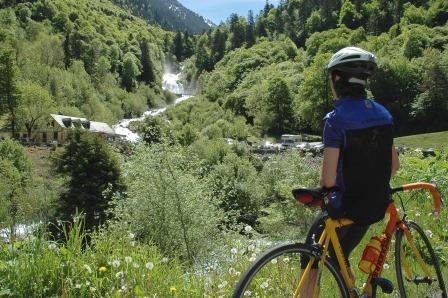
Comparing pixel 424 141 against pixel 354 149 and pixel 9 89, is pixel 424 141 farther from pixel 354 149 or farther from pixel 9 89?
pixel 354 149

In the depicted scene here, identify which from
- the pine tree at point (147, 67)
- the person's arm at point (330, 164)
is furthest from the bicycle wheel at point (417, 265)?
the pine tree at point (147, 67)

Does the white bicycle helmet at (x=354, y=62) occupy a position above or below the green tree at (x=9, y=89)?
above

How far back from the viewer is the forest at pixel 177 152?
485 cm

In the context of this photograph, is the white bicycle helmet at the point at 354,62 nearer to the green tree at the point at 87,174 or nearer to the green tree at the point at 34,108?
the green tree at the point at 87,174

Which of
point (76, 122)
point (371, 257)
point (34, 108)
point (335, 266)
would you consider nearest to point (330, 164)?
point (335, 266)

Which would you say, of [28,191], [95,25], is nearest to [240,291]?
[28,191]

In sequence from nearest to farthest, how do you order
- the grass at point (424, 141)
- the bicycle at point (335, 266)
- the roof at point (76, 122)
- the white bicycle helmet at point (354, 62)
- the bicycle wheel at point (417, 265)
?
the bicycle at point (335, 266) → the white bicycle helmet at point (354, 62) → the bicycle wheel at point (417, 265) → the grass at point (424, 141) → the roof at point (76, 122)

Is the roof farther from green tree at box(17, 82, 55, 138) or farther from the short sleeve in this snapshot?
the short sleeve

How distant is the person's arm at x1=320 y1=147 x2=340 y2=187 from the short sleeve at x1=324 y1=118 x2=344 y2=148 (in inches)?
1.4

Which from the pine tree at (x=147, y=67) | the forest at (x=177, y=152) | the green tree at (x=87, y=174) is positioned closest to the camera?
the forest at (x=177, y=152)

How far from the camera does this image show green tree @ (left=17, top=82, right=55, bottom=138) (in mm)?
84750

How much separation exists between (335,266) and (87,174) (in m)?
34.5

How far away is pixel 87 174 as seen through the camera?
36.3 meters

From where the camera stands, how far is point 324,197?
3637 millimetres
